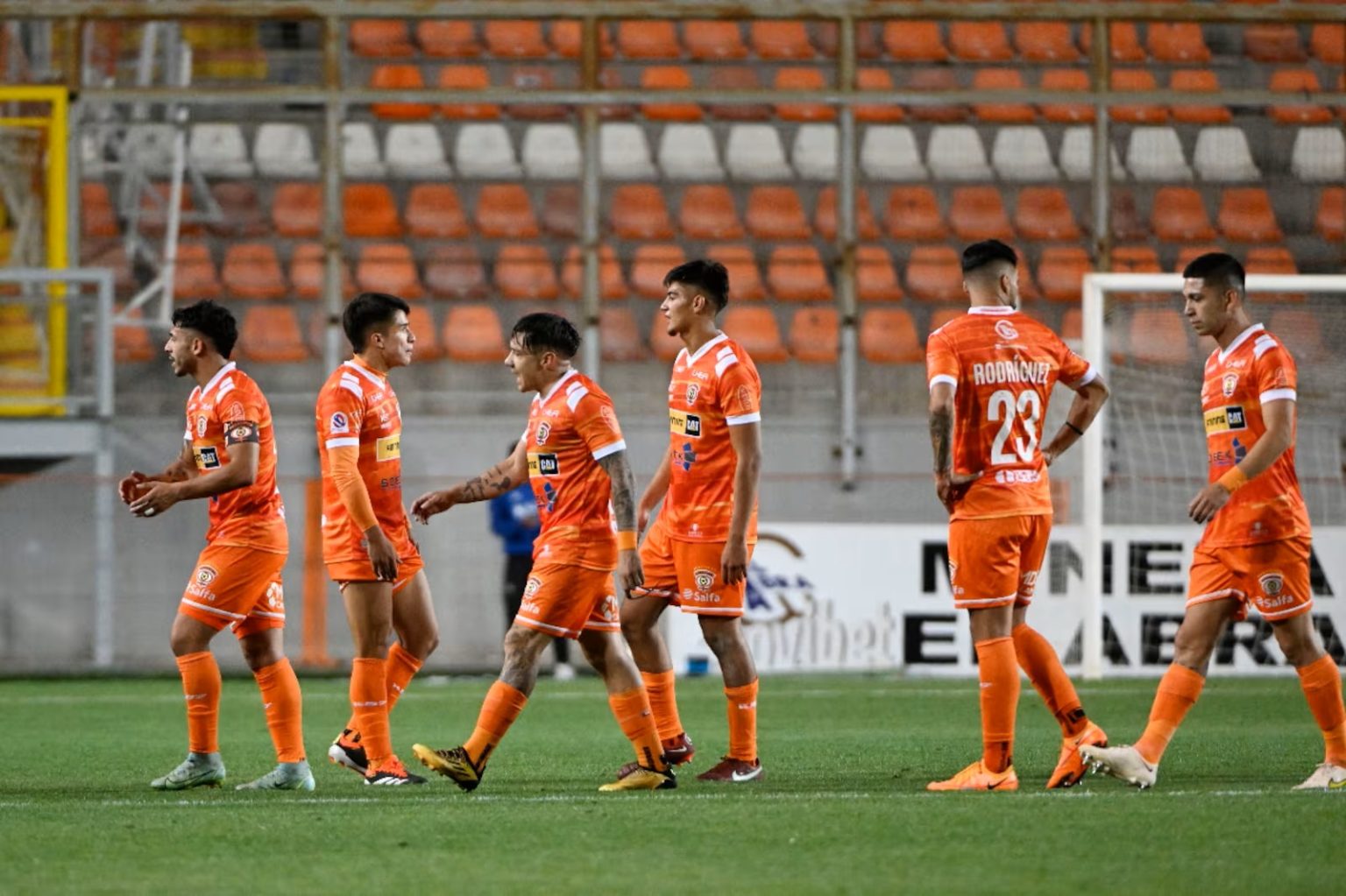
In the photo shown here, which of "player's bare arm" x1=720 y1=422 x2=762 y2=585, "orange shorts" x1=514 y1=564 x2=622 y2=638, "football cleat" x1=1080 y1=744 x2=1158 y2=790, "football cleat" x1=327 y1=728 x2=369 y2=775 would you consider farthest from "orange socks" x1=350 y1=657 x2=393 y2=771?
"football cleat" x1=1080 y1=744 x2=1158 y2=790

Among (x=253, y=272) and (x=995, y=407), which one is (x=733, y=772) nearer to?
(x=995, y=407)

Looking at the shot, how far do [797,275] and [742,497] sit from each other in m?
10.0

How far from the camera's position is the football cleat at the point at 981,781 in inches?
274

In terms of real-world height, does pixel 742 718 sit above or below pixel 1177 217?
below

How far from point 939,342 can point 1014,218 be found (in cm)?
1062

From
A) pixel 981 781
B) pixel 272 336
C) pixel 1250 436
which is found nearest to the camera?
pixel 981 781

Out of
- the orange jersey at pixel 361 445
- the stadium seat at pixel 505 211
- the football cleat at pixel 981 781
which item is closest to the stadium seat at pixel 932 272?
the stadium seat at pixel 505 211

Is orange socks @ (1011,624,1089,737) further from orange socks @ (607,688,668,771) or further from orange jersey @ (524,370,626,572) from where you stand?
orange jersey @ (524,370,626,572)

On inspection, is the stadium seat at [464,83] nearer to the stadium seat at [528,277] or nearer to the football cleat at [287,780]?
the stadium seat at [528,277]

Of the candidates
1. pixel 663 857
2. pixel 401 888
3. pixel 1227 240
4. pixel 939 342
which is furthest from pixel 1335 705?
pixel 1227 240

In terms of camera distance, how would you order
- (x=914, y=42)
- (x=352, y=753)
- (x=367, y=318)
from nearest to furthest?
(x=352, y=753) < (x=367, y=318) < (x=914, y=42)

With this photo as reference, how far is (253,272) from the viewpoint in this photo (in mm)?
16688

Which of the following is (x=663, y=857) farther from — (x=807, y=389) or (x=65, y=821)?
(x=807, y=389)

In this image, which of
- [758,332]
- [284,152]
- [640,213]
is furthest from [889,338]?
[284,152]
